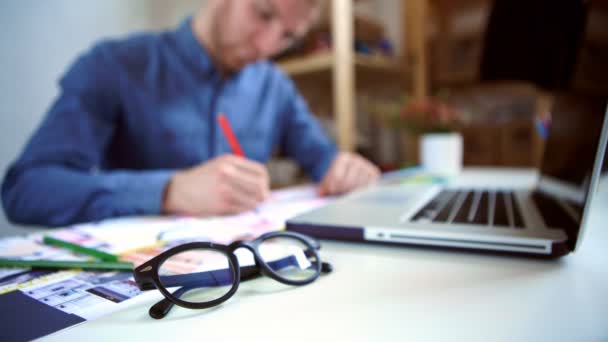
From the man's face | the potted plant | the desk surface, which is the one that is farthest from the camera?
the potted plant

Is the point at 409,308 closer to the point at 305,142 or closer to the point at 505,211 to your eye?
the point at 505,211

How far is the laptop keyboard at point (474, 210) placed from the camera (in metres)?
0.34

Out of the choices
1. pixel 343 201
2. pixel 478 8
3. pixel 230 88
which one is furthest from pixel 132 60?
pixel 478 8

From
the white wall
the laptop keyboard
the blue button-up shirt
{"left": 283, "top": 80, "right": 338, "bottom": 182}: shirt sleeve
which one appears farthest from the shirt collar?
the laptop keyboard

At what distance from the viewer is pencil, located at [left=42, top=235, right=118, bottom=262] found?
30 centimetres

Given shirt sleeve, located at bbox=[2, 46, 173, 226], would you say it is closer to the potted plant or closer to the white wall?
the white wall

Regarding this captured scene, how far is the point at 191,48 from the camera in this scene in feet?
2.72

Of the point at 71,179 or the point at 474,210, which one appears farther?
the point at 71,179

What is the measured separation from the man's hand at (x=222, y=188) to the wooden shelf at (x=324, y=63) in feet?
2.84

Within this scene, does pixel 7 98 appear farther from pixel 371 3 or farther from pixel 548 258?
pixel 371 3

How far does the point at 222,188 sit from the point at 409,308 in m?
0.33

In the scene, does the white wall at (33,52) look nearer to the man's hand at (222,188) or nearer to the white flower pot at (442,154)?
the man's hand at (222,188)

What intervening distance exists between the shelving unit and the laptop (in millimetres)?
693

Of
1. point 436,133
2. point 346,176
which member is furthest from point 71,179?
point 436,133
